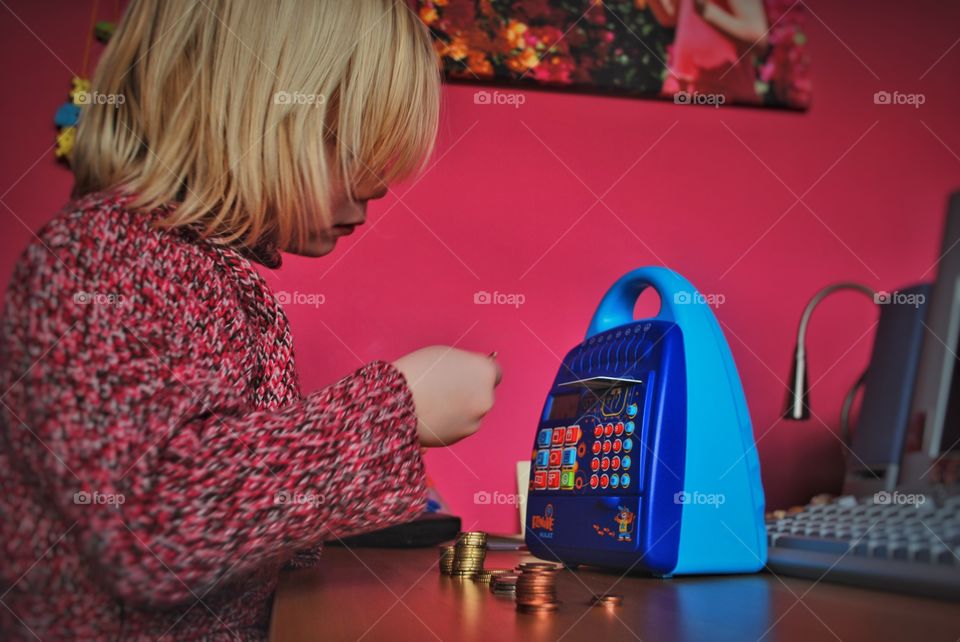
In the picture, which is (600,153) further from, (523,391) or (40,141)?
(40,141)

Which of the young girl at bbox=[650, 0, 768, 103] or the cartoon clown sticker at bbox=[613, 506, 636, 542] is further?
the young girl at bbox=[650, 0, 768, 103]

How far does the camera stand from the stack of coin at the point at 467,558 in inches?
33.0

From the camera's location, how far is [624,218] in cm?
160

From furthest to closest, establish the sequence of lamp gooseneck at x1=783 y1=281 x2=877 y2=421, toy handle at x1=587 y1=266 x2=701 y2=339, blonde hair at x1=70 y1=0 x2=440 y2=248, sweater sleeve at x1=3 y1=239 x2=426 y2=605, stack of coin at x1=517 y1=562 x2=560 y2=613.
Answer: lamp gooseneck at x1=783 y1=281 x2=877 y2=421
toy handle at x1=587 y1=266 x2=701 y2=339
blonde hair at x1=70 y1=0 x2=440 y2=248
stack of coin at x1=517 y1=562 x2=560 y2=613
sweater sleeve at x1=3 y1=239 x2=426 y2=605

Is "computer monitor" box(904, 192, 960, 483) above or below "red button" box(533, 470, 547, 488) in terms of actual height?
above

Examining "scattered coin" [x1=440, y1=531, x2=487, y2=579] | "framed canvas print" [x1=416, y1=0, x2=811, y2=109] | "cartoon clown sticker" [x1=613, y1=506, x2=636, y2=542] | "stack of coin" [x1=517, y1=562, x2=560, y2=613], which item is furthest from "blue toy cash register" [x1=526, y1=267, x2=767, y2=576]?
"framed canvas print" [x1=416, y1=0, x2=811, y2=109]

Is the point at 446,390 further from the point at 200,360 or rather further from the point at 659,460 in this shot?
the point at 659,460

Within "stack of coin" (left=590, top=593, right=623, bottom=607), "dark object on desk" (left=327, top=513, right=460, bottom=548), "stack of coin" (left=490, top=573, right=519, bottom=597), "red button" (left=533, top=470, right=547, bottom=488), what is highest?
"red button" (left=533, top=470, right=547, bottom=488)

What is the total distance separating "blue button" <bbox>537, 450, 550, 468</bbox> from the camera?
40.0 inches

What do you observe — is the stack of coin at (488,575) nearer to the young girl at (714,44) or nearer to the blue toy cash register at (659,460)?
the blue toy cash register at (659,460)

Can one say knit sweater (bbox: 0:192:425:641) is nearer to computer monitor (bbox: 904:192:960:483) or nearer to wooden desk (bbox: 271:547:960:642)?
wooden desk (bbox: 271:547:960:642)

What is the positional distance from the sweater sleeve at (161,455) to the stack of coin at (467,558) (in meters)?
0.29

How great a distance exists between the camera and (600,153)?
160 cm

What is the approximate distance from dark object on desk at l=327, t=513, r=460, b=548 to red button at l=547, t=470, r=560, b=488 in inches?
9.8
